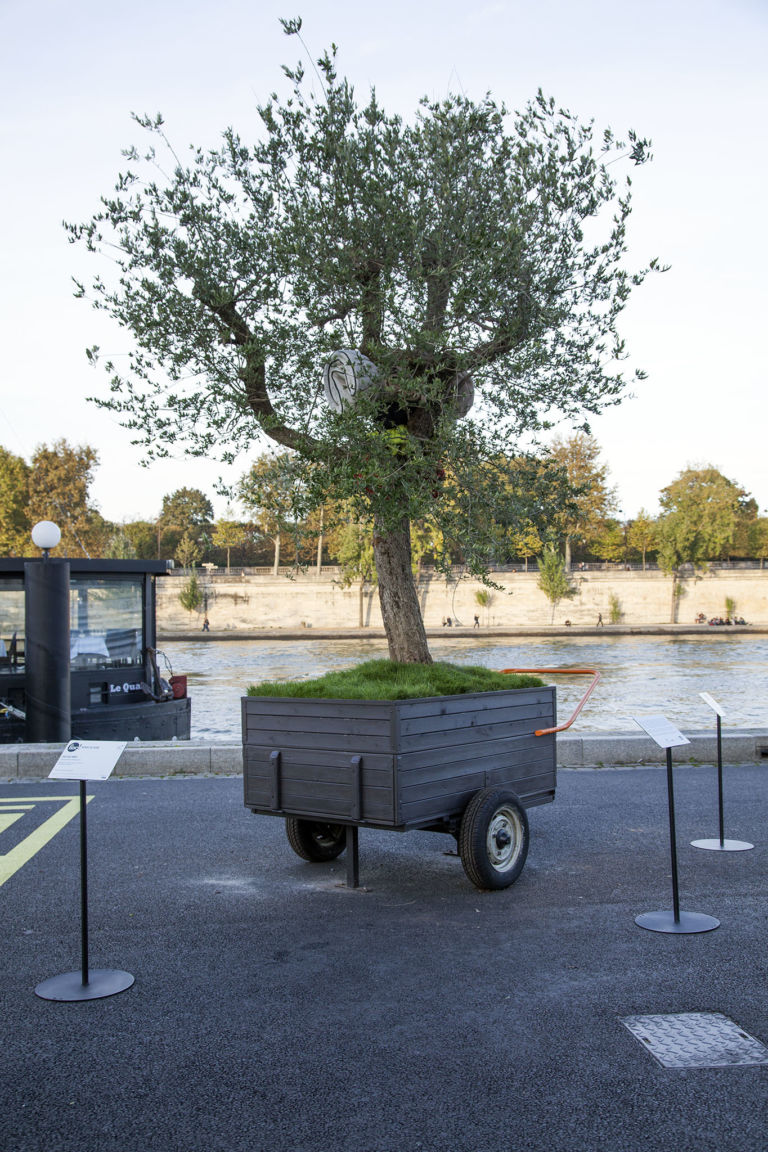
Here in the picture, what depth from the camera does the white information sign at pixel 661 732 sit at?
593cm

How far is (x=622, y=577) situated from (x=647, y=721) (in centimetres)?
6938

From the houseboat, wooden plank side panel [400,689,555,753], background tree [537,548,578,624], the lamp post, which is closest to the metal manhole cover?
wooden plank side panel [400,689,555,753]

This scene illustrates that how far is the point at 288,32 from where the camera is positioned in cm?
958

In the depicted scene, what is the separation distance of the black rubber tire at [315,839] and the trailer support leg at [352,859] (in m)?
0.50

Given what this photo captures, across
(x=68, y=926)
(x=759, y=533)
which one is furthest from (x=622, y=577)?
(x=68, y=926)

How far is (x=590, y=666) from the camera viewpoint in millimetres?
38375

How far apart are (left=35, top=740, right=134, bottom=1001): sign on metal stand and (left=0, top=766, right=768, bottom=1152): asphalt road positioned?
0.11 meters

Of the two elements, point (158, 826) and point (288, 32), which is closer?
point (158, 826)

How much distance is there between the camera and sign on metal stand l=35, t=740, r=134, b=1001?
4.67 metres

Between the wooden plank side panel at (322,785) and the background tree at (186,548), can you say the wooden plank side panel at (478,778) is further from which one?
the background tree at (186,548)

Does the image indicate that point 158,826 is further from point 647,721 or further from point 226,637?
point 226,637

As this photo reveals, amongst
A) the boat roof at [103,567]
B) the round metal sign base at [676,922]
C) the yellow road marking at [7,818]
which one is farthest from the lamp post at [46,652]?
the round metal sign base at [676,922]

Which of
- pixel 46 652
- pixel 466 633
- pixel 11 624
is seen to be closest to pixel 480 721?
pixel 46 652

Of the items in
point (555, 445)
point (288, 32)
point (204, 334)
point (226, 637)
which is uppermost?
point (555, 445)
